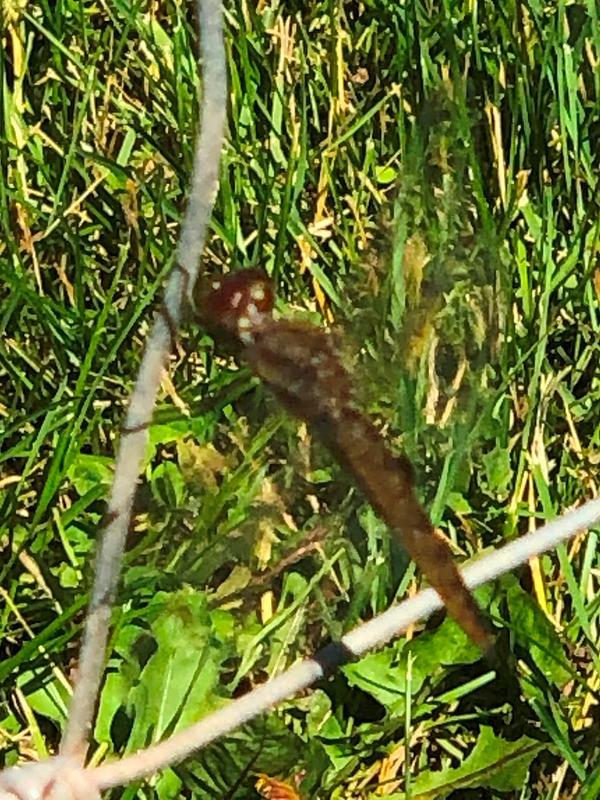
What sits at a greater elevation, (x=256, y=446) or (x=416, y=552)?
(x=256, y=446)

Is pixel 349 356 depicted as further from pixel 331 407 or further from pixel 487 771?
pixel 487 771

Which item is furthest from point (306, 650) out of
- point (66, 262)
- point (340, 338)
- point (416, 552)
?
point (66, 262)

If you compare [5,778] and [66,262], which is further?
[66,262]

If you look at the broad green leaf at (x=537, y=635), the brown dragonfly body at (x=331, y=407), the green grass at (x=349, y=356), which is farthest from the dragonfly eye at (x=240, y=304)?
the broad green leaf at (x=537, y=635)

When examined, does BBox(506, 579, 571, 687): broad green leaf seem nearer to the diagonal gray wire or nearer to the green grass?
the green grass

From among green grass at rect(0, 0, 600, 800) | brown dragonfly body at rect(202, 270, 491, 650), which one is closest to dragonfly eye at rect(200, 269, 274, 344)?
brown dragonfly body at rect(202, 270, 491, 650)

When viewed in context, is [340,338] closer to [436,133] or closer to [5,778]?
[436,133]

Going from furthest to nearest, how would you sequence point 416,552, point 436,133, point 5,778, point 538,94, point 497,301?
point 538,94 < point 436,133 < point 497,301 < point 416,552 < point 5,778

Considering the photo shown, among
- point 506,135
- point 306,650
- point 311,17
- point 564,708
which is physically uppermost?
point 311,17
